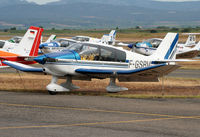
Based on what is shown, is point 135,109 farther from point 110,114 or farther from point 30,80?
point 30,80

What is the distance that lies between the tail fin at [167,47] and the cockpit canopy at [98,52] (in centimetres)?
173

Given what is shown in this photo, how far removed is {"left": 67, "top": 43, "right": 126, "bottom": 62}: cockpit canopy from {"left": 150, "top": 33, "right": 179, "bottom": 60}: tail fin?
173 centimetres

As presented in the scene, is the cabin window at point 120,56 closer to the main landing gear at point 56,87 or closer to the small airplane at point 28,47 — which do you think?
the main landing gear at point 56,87

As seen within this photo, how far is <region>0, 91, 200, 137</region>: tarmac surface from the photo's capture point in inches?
362

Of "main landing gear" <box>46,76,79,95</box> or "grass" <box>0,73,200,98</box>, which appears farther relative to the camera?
"grass" <box>0,73,200,98</box>

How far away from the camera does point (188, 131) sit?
9328 mm

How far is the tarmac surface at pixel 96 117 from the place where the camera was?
920 cm

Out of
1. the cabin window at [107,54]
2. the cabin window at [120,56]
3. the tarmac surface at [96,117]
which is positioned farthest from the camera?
the cabin window at [120,56]

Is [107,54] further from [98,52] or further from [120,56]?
[120,56]

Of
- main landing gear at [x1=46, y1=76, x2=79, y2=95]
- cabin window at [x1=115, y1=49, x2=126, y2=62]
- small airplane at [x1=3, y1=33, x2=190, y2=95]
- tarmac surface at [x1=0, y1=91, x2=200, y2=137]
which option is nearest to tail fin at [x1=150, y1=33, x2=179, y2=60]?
small airplane at [x1=3, y1=33, x2=190, y2=95]

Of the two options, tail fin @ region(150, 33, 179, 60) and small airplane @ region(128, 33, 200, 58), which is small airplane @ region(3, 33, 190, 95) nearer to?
tail fin @ region(150, 33, 179, 60)

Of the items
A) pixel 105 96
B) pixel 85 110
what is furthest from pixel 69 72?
pixel 85 110

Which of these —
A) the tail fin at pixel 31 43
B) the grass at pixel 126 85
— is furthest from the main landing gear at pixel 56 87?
the tail fin at pixel 31 43

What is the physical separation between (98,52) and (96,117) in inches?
214
